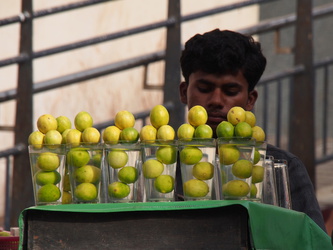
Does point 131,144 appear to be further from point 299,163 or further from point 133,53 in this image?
point 133,53

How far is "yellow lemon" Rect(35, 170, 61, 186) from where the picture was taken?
2051 millimetres

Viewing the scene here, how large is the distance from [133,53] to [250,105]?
1.92 m

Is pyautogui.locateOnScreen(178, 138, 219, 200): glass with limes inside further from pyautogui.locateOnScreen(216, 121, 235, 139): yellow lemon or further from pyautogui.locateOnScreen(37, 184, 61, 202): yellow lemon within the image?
pyautogui.locateOnScreen(37, 184, 61, 202): yellow lemon

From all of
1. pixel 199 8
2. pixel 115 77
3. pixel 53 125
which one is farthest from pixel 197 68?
pixel 199 8

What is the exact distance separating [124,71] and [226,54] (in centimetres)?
185

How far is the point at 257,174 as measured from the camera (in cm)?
200

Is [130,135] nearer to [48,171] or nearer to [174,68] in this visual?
[48,171]

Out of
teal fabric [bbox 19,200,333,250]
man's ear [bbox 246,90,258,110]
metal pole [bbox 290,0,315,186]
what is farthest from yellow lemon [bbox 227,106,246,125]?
metal pole [bbox 290,0,315,186]

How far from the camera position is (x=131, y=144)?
2.02 m

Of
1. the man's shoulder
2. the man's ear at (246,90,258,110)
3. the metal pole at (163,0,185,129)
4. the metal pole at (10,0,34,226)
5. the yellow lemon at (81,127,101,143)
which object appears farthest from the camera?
the metal pole at (163,0,185,129)

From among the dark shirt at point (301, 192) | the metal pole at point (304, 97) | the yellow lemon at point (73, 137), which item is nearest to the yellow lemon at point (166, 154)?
the yellow lemon at point (73, 137)

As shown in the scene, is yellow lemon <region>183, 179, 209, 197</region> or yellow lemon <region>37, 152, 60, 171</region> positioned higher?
yellow lemon <region>37, 152, 60, 171</region>

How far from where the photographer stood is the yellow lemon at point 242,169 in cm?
195

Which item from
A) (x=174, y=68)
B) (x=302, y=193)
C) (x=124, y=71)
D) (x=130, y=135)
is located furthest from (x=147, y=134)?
(x=124, y=71)
